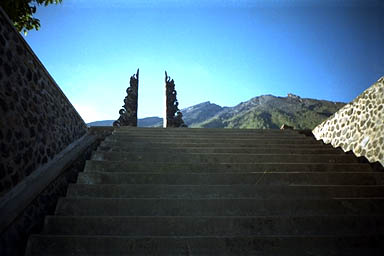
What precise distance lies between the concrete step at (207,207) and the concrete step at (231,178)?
0.54 m

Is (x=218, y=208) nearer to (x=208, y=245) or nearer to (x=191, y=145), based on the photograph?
(x=208, y=245)

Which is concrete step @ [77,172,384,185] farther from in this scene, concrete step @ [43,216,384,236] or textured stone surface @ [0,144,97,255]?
concrete step @ [43,216,384,236]

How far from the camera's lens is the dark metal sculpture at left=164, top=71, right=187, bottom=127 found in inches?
357

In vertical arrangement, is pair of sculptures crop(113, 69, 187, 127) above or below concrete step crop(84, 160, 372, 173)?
above

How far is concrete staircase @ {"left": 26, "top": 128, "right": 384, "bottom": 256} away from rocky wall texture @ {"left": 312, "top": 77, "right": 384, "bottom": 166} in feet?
1.23

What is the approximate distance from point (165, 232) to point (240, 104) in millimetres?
43416

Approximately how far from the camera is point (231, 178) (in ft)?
9.73

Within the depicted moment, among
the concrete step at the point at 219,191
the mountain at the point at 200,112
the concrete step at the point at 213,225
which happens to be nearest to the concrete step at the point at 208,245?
the concrete step at the point at 213,225

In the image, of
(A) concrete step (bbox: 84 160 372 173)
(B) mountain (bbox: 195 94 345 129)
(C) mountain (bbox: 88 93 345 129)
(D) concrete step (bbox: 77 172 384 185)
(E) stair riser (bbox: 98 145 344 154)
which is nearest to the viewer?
(D) concrete step (bbox: 77 172 384 185)

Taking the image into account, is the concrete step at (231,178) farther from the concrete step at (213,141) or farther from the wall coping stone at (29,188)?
the concrete step at (213,141)

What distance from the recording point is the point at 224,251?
5.83 ft

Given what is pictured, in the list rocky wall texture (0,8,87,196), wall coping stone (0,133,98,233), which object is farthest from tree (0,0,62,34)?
wall coping stone (0,133,98,233)

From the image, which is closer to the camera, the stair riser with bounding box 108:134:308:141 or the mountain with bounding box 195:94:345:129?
the stair riser with bounding box 108:134:308:141

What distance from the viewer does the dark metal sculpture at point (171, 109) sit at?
907cm
